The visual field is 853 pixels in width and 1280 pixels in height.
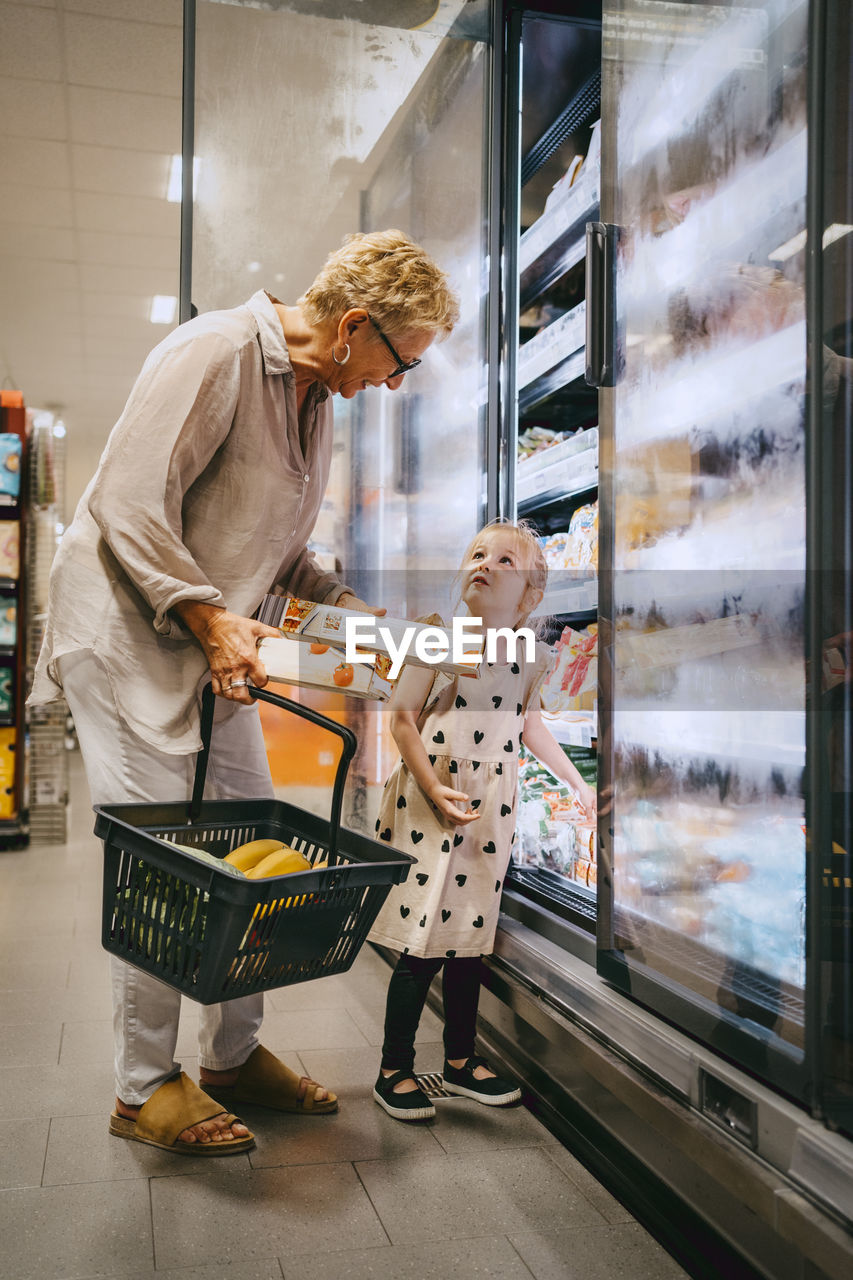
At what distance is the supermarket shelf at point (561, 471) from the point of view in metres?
2.58

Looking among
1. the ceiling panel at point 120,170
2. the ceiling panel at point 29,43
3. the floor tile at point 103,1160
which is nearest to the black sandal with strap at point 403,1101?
the floor tile at point 103,1160

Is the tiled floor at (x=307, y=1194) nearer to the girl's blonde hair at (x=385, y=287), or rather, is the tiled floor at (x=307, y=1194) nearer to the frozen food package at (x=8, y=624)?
the girl's blonde hair at (x=385, y=287)

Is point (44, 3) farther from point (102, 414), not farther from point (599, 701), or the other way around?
point (102, 414)

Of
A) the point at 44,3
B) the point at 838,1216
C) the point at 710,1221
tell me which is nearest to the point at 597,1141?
the point at 710,1221

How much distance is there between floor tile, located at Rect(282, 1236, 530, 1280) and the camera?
1530mm

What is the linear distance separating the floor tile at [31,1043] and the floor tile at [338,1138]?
59cm

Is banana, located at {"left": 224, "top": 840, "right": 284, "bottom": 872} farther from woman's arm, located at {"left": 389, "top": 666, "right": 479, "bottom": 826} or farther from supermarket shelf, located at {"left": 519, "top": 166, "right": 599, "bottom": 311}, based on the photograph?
supermarket shelf, located at {"left": 519, "top": 166, "right": 599, "bottom": 311}

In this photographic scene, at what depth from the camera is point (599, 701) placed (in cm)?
199

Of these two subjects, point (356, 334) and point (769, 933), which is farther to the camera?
point (356, 334)

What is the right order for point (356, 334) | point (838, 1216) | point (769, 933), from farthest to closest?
point (356, 334)
point (769, 933)
point (838, 1216)

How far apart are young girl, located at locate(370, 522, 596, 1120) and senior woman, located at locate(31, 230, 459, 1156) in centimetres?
41

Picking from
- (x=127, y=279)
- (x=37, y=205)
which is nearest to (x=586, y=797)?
(x=37, y=205)

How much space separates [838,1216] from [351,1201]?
86 centimetres

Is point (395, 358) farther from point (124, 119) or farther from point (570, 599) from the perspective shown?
point (124, 119)
